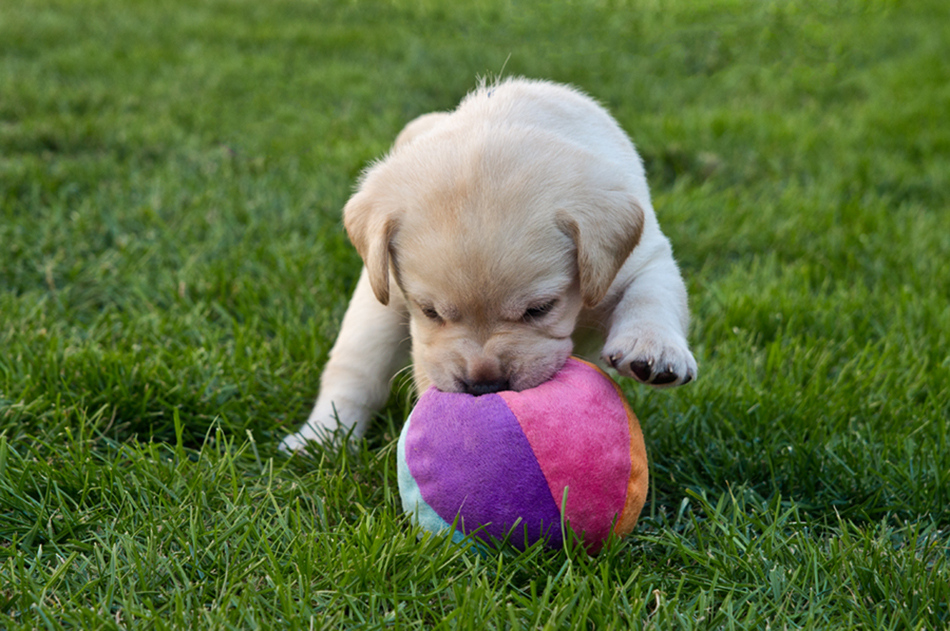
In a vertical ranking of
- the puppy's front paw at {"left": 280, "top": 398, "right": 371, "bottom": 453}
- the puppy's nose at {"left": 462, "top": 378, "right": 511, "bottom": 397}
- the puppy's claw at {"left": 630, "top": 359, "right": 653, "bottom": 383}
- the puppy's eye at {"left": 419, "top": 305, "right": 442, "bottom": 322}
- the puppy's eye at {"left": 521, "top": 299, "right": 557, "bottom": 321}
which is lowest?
the puppy's front paw at {"left": 280, "top": 398, "right": 371, "bottom": 453}

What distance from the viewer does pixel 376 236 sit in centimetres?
277

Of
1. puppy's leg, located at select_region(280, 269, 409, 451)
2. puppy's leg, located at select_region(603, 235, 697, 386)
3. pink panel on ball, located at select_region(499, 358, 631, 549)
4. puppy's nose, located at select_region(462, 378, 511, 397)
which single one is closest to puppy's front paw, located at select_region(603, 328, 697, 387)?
puppy's leg, located at select_region(603, 235, 697, 386)

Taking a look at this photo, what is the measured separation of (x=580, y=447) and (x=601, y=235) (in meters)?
0.68

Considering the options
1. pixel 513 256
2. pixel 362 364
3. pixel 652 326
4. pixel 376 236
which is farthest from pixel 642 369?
pixel 362 364

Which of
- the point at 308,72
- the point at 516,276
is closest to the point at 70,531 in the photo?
the point at 516,276

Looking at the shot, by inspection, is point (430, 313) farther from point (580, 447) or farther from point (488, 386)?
point (580, 447)

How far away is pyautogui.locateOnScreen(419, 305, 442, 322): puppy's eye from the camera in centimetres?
273

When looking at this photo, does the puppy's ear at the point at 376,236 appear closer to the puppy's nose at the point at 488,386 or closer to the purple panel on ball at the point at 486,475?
the puppy's nose at the point at 488,386

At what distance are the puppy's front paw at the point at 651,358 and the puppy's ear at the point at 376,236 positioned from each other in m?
0.73

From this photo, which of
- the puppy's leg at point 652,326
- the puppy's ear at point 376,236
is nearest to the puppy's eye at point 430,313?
the puppy's ear at point 376,236

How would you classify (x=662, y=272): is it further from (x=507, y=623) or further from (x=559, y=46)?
(x=559, y=46)

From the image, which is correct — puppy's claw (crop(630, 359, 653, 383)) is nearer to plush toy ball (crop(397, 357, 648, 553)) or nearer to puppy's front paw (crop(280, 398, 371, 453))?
plush toy ball (crop(397, 357, 648, 553))

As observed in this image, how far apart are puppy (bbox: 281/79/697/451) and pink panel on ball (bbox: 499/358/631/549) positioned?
17 centimetres

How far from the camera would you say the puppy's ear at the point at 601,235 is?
2.62 meters
